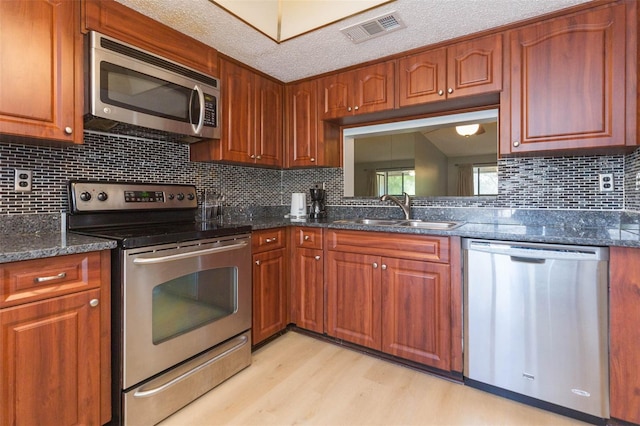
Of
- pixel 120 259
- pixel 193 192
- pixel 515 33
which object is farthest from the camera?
pixel 193 192

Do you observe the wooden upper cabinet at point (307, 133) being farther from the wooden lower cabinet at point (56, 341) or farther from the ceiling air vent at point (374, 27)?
the wooden lower cabinet at point (56, 341)

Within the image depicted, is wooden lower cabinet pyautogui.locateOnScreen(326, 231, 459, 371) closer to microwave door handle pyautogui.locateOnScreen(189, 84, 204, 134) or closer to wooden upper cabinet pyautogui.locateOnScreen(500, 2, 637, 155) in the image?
wooden upper cabinet pyautogui.locateOnScreen(500, 2, 637, 155)

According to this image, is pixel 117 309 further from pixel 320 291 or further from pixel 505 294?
pixel 505 294

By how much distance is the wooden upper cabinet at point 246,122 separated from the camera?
2.39m

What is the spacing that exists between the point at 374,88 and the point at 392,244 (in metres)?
1.20

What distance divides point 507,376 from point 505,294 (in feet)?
1.46

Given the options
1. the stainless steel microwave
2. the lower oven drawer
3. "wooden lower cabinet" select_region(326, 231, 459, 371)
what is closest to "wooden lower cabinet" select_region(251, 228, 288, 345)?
the lower oven drawer

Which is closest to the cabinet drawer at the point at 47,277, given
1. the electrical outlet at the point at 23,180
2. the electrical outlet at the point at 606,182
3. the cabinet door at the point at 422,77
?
the electrical outlet at the point at 23,180

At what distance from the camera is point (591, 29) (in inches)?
69.4

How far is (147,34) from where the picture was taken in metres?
1.86

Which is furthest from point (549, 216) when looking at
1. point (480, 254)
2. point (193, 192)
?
point (193, 192)

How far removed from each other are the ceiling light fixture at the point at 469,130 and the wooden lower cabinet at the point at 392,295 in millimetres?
1023

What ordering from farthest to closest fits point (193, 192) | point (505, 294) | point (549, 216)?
point (193, 192)
point (549, 216)
point (505, 294)

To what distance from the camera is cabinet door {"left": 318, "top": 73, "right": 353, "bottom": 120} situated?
8.50 feet
